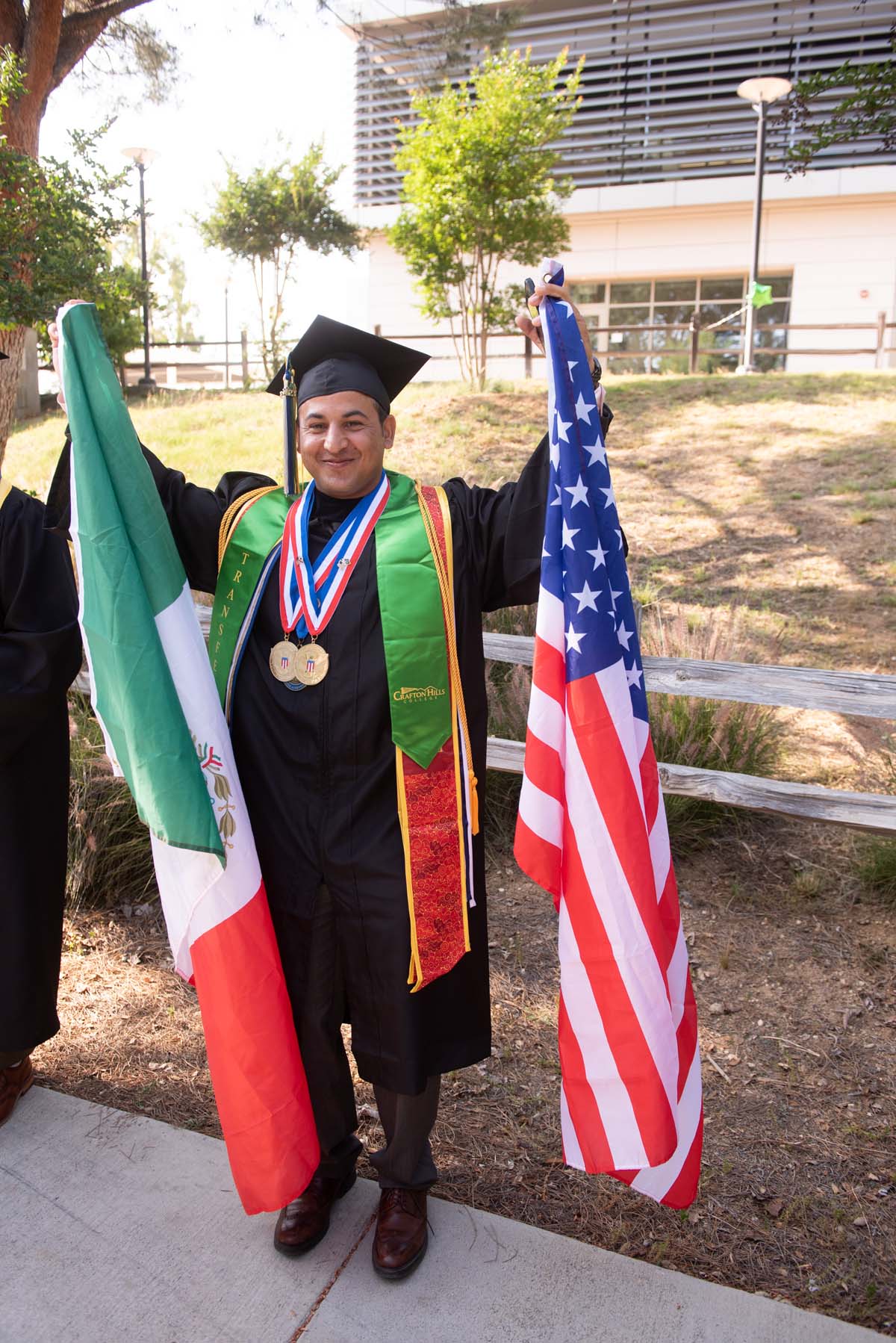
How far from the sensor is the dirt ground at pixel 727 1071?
2809 mm

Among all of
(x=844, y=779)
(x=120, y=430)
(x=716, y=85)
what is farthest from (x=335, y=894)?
(x=716, y=85)

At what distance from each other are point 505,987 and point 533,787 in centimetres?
185

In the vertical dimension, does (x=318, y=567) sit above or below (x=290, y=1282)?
above

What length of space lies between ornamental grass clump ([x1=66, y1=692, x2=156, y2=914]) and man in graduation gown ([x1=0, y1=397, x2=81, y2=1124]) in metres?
1.46

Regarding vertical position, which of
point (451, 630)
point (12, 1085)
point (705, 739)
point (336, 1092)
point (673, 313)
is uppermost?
point (673, 313)

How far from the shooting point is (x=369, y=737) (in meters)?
2.45

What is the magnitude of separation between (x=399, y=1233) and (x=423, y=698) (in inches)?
54.5

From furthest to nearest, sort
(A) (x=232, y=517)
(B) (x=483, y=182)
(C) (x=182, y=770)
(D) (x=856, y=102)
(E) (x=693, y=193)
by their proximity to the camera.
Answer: (E) (x=693, y=193)
(B) (x=483, y=182)
(D) (x=856, y=102)
(A) (x=232, y=517)
(C) (x=182, y=770)

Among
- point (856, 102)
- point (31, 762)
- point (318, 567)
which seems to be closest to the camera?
point (318, 567)

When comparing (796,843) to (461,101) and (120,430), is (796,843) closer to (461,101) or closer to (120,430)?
(120,430)

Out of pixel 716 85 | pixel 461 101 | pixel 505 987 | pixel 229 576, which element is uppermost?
pixel 716 85

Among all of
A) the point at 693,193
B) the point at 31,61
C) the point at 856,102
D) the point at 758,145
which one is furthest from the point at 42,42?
the point at 693,193

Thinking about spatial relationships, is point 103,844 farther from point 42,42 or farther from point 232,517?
point 42,42

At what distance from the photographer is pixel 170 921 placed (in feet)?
8.38
